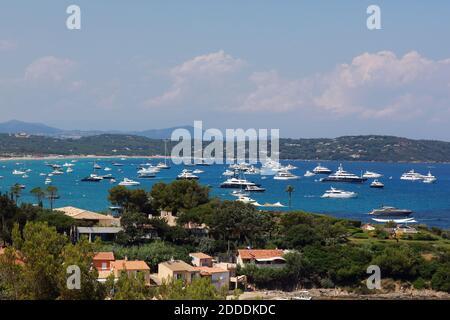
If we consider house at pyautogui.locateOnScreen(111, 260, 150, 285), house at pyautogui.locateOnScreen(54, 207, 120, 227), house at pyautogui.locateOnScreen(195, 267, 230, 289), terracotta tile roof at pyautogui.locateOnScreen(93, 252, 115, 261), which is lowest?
house at pyautogui.locateOnScreen(195, 267, 230, 289)

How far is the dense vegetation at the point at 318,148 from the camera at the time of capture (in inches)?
5030

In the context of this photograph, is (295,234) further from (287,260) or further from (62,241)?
(62,241)

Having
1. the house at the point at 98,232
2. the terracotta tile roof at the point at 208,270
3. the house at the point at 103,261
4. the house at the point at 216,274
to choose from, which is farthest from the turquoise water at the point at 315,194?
the house at the point at 216,274

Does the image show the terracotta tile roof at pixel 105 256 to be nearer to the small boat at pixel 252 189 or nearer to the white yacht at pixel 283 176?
the small boat at pixel 252 189

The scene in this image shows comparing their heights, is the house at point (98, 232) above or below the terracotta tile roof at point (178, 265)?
above

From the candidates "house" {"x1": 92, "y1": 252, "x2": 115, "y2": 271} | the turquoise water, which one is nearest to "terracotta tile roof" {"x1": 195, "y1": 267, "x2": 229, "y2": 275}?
"house" {"x1": 92, "y1": 252, "x2": 115, "y2": 271}

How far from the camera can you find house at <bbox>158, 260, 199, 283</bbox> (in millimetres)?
19703

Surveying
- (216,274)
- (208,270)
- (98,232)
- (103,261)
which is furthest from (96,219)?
(216,274)

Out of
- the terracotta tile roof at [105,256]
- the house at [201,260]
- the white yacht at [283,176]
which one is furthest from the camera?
the white yacht at [283,176]

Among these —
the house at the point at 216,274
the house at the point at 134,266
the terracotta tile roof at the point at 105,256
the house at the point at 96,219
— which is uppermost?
the house at the point at 96,219

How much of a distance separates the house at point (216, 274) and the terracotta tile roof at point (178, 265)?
0.32 metres

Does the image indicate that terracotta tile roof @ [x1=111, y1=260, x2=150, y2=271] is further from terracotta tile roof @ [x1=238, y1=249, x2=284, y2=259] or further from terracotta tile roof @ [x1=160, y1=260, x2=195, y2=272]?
terracotta tile roof @ [x1=238, y1=249, x2=284, y2=259]
